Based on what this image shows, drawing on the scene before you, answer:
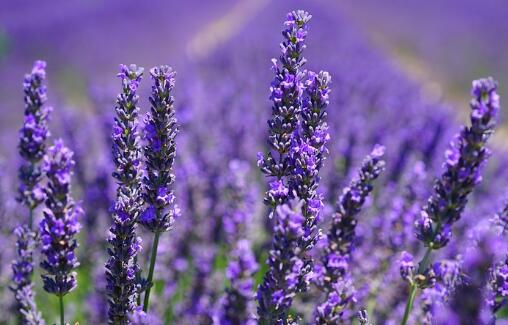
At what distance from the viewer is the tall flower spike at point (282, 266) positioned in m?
1.67

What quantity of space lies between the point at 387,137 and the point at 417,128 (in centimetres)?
66

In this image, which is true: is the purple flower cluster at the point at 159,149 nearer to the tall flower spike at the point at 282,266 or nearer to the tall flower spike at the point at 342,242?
the tall flower spike at the point at 282,266

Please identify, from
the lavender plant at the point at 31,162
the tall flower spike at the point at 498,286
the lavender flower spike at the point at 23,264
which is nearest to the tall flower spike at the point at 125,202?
the lavender plant at the point at 31,162

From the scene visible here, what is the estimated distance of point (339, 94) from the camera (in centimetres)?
862

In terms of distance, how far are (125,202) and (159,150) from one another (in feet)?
0.69

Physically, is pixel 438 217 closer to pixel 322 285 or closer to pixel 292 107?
pixel 322 285

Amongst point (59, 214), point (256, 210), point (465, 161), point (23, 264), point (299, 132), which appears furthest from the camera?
point (256, 210)

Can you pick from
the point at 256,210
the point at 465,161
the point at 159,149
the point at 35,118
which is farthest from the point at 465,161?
the point at 256,210

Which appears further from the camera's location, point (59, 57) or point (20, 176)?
point (59, 57)

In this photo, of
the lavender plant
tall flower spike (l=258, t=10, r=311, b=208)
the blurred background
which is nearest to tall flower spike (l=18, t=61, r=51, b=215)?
the lavender plant

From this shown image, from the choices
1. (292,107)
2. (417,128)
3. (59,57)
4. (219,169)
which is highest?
(59,57)

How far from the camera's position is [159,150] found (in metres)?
2.01

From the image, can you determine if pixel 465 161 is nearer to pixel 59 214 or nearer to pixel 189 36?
pixel 59 214

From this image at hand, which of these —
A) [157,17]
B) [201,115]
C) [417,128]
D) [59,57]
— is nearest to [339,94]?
[201,115]
